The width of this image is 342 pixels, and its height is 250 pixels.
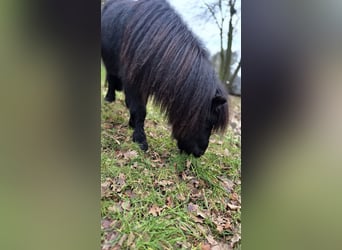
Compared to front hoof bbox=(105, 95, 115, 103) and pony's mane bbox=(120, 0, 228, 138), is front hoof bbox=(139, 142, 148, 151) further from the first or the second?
front hoof bbox=(105, 95, 115, 103)

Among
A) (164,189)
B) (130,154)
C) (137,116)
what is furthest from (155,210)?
(137,116)

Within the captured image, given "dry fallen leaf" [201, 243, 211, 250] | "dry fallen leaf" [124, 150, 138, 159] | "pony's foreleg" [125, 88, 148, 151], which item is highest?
"pony's foreleg" [125, 88, 148, 151]

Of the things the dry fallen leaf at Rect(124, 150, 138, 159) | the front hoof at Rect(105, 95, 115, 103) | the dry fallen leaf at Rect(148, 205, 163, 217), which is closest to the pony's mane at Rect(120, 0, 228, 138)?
the front hoof at Rect(105, 95, 115, 103)

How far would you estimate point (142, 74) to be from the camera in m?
1.67

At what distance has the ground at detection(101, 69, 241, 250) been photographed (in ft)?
5.17

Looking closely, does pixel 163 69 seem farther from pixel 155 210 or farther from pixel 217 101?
pixel 155 210

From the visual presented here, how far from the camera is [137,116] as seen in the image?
5.49 ft

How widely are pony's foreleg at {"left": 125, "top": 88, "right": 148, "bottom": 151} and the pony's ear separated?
1.17 feet
